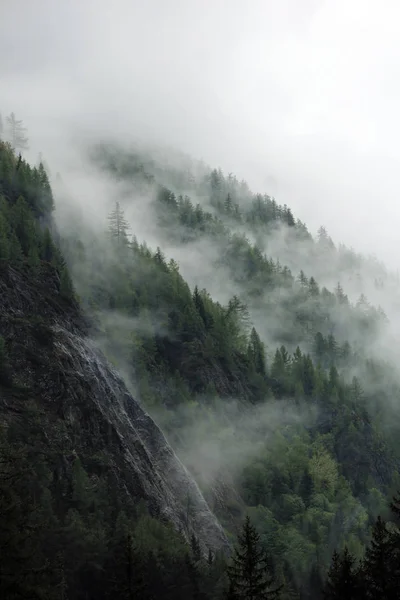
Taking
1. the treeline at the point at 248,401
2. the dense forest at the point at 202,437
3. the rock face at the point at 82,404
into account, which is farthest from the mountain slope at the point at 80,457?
the treeline at the point at 248,401

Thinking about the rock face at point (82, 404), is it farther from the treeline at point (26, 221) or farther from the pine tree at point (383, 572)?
the pine tree at point (383, 572)

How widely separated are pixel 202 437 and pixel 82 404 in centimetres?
3854

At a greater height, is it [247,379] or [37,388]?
[247,379]

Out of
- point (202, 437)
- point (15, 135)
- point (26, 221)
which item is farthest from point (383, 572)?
point (15, 135)

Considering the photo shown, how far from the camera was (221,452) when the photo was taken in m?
114

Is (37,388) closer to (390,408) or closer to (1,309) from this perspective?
(1,309)

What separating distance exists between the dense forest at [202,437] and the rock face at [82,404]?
1.41 metres

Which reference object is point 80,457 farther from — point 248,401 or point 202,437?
point 248,401

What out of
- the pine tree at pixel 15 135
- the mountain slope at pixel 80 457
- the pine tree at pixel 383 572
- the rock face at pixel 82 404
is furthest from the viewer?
the pine tree at pixel 15 135

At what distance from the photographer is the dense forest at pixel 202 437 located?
190ft

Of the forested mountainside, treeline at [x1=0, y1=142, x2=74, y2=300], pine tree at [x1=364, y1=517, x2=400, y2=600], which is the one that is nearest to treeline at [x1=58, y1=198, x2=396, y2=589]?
the forested mountainside

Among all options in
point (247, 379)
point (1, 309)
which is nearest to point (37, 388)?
point (1, 309)

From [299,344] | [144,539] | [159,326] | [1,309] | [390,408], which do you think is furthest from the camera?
[299,344]

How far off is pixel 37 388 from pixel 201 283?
11894 cm
